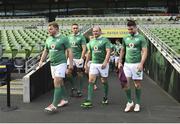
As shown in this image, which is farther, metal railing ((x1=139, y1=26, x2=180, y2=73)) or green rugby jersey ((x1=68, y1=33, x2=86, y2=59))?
metal railing ((x1=139, y1=26, x2=180, y2=73))

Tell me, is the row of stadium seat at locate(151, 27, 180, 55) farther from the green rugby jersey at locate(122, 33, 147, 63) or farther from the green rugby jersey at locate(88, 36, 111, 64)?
the green rugby jersey at locate(122, 33, 147, 63)

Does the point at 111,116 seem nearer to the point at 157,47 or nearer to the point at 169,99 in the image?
the point at 169,99

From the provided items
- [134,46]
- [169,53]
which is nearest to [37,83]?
[134,46]

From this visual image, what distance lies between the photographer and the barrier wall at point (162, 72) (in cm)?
976

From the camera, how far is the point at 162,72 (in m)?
12.1

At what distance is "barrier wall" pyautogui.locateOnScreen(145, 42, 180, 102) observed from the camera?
9.76 meters

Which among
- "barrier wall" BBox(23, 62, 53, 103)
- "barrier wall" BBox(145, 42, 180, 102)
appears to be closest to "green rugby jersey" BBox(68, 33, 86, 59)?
"barrier wall" BBox(23, 62, 53, 103)

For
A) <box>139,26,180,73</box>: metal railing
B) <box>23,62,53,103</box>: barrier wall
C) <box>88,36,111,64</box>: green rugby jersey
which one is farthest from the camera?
<box>139,26,180,73</box>: metal railing

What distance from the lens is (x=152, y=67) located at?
48.6ft

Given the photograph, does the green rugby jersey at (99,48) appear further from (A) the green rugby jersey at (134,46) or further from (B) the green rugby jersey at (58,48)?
(B) the green rugby jersey at (58,48)

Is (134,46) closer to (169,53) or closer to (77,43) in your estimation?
(77,43)

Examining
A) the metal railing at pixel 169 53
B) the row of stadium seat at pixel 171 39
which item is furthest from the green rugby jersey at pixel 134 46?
the row of stadium seat at pixel 171 39

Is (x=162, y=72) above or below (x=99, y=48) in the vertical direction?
below

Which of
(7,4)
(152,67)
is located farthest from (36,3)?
(152,67)
